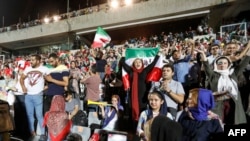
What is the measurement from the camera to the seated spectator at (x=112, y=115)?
19.2 ft

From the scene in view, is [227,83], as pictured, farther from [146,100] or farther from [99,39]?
[99,39]

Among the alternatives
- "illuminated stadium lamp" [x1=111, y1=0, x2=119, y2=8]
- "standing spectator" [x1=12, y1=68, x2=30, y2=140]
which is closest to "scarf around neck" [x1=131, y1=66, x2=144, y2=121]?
"standing spectator" [x1=12, y1=68, x2=30, y2=140]

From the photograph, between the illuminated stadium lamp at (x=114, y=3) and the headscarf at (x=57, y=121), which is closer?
the headscarf at (x=57, y=121)

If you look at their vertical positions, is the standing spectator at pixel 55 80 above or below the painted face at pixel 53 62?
below

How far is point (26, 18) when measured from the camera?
41062 mm

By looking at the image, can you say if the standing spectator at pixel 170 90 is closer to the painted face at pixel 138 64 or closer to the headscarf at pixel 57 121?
the painted face at pixel 138 64

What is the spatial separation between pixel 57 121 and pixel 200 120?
9.61ft

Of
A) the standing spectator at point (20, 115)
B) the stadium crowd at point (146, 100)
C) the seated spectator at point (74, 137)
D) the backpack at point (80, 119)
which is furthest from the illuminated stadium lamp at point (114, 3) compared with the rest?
the seated spectator at point (74, 137)

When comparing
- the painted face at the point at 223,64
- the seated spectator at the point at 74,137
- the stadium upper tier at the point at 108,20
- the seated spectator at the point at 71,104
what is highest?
the stadium upper tier at the point at 108,20

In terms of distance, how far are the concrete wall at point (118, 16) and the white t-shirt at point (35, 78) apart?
60.2 ft

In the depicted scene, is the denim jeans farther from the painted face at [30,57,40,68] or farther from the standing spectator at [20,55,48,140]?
the painted face at [30,57,40,68]

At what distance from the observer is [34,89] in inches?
260

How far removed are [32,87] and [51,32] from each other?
2919 centimetres

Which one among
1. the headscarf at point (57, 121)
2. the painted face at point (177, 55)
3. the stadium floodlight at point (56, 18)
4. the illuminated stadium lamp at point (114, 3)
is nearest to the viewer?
the headscarf at point (57, 121)
